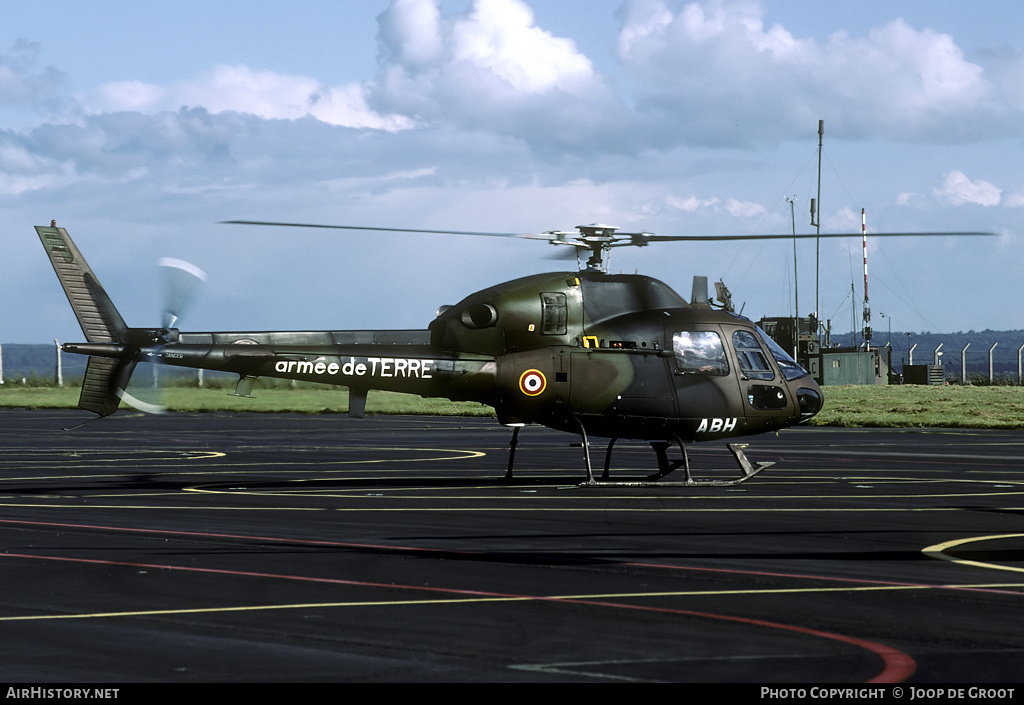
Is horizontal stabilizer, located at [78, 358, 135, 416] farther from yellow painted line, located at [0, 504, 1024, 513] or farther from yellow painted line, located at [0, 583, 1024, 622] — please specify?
yellow painted line, located at [0, 583, 1024, 622]

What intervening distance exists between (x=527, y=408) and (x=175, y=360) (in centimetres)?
641

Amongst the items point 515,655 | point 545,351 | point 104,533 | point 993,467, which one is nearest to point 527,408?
point 545,351

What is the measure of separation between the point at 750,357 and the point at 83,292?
40.4 feet

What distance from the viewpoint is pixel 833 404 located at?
55219 millimetres

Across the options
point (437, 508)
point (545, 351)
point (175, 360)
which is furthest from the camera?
point (545, 351)

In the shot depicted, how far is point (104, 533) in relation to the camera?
57.0 ft

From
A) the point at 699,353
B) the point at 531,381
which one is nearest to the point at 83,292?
the point at 531,381

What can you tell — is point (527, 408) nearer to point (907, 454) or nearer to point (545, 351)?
point (545, 351)

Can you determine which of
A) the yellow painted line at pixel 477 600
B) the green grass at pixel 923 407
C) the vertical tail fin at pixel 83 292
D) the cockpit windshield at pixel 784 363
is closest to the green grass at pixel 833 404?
the green grass at pixel 923 407

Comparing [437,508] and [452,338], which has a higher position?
[452,338]

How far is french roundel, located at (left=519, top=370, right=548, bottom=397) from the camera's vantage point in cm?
2341

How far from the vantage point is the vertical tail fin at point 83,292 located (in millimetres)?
21953

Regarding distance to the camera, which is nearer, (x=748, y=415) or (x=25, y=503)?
(x=25, y=503)

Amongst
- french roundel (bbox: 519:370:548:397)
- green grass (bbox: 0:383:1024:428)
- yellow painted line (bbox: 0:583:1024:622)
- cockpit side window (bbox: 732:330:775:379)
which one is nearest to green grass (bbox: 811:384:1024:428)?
green grass (bbox: 0:383:1024:428)
